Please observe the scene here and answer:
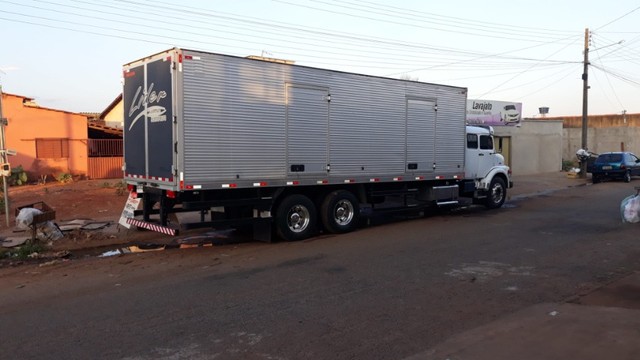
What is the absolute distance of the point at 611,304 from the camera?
242 inches

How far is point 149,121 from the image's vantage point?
10.1m

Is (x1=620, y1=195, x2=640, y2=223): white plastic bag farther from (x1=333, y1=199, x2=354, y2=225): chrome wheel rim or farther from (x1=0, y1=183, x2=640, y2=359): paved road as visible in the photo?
(x1=333, y1=199, x2=354, y2=225): chrome wheel rim

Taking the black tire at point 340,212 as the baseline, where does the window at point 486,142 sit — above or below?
above

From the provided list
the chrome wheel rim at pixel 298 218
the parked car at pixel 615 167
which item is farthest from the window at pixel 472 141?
the parked car at pixel 615 167

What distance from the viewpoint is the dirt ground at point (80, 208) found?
11148 mm

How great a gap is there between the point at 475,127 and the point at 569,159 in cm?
2908

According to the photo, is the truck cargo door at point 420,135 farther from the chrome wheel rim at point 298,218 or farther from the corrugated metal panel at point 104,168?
the corrugated metal panel at point 104,168

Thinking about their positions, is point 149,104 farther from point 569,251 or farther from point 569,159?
point 569,159

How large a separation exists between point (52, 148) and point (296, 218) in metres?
18.7

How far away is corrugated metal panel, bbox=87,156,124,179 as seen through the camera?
2592 cm

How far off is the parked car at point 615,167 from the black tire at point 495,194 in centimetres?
1387

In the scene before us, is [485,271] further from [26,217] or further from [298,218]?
[26,217]

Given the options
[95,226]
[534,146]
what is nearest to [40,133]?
[95,226]

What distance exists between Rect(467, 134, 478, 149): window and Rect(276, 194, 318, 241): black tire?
6.31 meters
